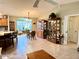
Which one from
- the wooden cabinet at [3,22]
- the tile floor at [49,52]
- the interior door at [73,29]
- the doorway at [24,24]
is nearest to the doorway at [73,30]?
the interior door at [73,29]

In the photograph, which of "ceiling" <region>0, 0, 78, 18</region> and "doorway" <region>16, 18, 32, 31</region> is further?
"doorway" <region>16, 18, 32, 31</region>

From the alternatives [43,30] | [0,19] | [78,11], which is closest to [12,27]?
[0,19]

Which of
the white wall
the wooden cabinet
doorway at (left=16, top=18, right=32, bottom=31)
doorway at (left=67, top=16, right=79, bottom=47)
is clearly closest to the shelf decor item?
the white wall

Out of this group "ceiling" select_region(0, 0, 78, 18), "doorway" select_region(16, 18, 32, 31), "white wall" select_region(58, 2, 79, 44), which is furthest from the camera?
"doorway" select_region(16, 18, 32, 31)

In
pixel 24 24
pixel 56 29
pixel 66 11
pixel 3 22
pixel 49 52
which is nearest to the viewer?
pixel 49 52

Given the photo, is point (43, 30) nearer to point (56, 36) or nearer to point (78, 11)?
point (56, 36)

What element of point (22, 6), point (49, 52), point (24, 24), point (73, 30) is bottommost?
point (49, 52)

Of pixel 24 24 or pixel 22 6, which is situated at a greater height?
pixel 22 6

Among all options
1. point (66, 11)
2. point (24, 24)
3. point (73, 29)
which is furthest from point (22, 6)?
point (24, 24)

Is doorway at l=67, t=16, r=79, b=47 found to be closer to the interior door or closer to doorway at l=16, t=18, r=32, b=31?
the interior door

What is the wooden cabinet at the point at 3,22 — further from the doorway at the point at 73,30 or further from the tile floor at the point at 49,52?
the doorway at the point at 73,30

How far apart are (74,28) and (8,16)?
285 inches

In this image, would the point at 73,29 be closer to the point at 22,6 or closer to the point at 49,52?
the point at 49,52

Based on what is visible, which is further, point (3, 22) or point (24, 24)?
point (24, 24)
